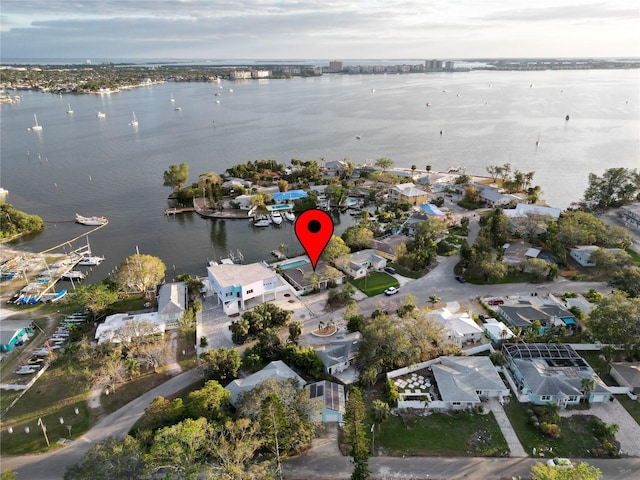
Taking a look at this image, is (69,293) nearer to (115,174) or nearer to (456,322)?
(456,322)

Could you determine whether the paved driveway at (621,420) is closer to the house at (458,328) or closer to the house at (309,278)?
the house at (458,328)

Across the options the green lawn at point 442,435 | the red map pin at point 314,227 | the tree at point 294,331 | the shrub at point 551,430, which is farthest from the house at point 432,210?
the shrub at point 551,430

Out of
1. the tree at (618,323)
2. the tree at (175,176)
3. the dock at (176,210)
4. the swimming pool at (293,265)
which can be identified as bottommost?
the dock at (176,210)

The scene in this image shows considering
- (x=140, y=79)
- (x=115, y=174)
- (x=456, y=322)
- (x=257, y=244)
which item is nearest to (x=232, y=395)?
(x=456, y=322)

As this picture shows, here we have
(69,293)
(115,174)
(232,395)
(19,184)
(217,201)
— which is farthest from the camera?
(115,174)

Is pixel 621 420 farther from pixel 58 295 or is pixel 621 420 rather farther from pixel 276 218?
pixel 58 295

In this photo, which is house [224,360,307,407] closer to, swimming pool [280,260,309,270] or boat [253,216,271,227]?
swimming pool [280,260,309,270]
